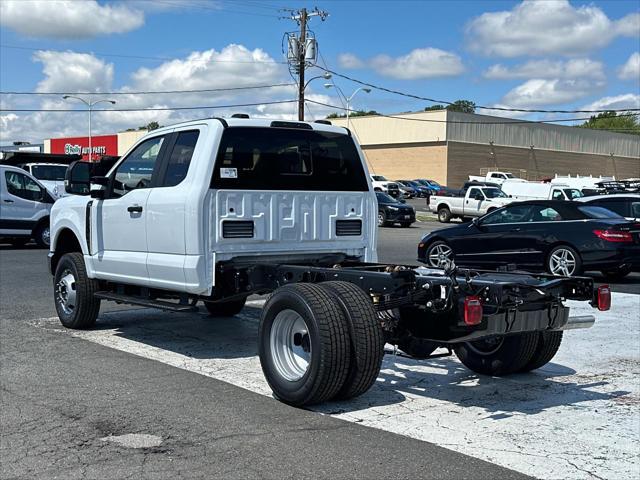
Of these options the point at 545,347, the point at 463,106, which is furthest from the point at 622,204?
the point at 463,106

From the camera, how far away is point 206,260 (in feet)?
24.1

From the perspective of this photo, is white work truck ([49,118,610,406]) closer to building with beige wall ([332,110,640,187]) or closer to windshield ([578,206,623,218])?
windshield ([578,206,623,218])

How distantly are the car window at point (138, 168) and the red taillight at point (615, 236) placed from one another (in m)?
9.46

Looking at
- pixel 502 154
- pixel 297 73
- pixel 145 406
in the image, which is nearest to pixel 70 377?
pixel 145 406

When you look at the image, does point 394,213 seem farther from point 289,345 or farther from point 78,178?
point 289,345

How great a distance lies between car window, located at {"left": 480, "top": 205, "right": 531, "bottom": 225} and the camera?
15992 mm

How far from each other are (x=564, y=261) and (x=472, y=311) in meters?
10.1

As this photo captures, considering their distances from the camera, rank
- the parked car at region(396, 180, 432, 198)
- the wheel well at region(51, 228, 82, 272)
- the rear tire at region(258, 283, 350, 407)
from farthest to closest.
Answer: the parked car at region(396, 180, 432, 198), the wheel well at region(51, 228, 82, 272), the rear tire at region(258, 283, 350, 407)

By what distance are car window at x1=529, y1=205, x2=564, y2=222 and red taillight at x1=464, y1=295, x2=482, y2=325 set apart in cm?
1038

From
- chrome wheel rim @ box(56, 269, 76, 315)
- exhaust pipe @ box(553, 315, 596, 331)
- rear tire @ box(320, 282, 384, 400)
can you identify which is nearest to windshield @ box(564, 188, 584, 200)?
chrome wheel rim @ box(56, 269, 76, 315)

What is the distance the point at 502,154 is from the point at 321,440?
75802 mm

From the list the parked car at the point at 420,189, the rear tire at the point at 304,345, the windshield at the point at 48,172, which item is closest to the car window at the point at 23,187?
the windshield at the point at 48,172

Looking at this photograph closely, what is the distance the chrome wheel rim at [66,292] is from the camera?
943 centimetres

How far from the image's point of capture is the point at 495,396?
22.1 ft
